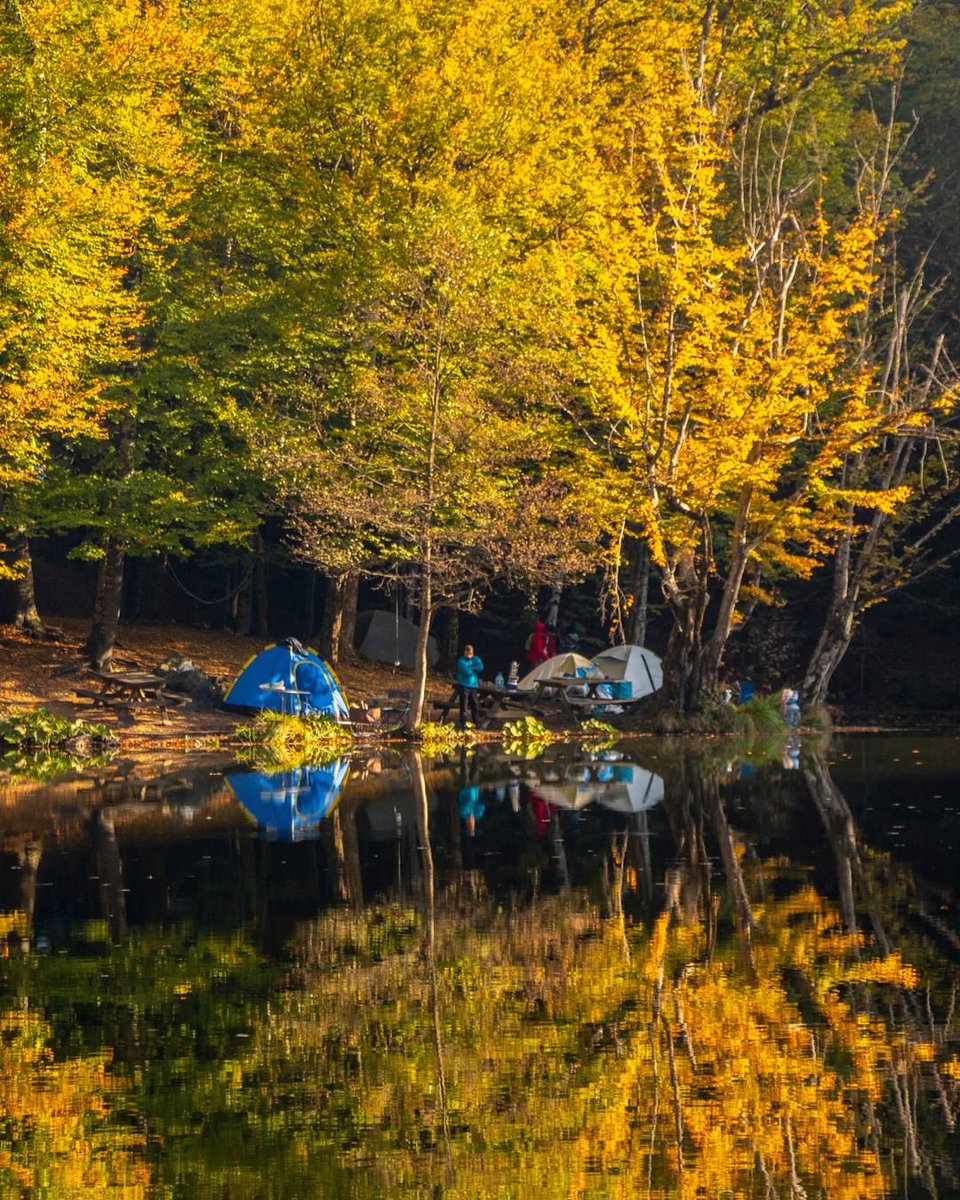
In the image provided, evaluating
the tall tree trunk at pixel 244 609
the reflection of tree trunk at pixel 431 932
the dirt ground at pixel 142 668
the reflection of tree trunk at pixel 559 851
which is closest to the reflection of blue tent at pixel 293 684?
the dirt ground at pixel 142 668

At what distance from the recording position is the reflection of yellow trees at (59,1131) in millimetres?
6199

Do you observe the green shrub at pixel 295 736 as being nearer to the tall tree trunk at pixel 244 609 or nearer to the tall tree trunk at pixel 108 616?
the tall tree trunk at pixel 108 616

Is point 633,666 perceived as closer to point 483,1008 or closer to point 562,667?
point 562,667

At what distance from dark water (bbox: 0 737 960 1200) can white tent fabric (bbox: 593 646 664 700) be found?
74.0 feet

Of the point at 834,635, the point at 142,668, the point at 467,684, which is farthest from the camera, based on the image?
the point at 834,635

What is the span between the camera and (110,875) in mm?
14133

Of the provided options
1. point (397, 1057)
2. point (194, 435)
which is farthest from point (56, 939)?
point (194, 435)

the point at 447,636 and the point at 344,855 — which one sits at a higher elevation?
the point at 344,855

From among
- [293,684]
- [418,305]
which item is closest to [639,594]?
[293,684]

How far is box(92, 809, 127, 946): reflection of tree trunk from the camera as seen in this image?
11.8 m

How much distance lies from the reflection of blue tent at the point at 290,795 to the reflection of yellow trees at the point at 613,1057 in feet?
21.4

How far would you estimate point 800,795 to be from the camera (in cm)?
2017

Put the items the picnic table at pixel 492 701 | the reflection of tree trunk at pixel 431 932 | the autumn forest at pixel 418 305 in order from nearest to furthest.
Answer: the reflection of tree trunk at pixel 431 932
the autumn forest at pixel 418 305
the picnic table at pixel 492 701

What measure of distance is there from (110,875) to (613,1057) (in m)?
7.35
